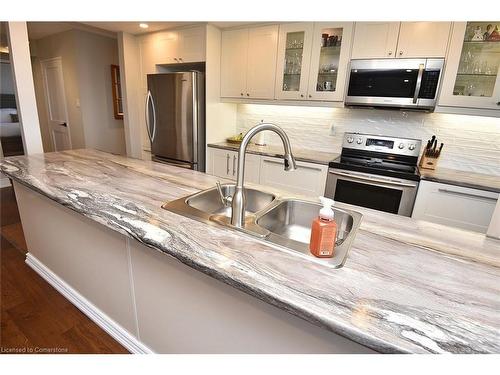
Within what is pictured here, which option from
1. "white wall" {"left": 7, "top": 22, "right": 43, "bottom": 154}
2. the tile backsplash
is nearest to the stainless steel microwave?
the tile backsplash

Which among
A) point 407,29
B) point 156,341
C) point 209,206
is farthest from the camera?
point 407,29

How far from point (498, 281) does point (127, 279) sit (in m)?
1.49

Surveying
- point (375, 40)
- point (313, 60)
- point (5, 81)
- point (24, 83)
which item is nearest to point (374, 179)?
point (375, 40)

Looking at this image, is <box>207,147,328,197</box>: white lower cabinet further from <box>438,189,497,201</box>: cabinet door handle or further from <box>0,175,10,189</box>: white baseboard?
<box>0,175,10,189</box>: white baseboard

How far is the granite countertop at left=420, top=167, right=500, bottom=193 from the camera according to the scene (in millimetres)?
2096

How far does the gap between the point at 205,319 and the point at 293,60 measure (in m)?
2.72

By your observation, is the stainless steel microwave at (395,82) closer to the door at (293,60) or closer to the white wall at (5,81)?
the door at (293,60)

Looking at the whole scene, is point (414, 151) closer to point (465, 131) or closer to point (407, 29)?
point (465, 131)

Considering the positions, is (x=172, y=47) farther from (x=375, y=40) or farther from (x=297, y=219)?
(x=297, y=219)

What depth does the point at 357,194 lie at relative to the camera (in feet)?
8.14

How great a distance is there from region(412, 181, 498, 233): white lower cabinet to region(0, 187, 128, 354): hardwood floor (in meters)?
2.45

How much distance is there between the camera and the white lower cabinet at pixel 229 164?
3.11 meters

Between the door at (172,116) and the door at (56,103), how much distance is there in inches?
98.0

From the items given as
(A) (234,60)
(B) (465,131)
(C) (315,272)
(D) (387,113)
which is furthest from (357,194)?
(A) (234,60)
